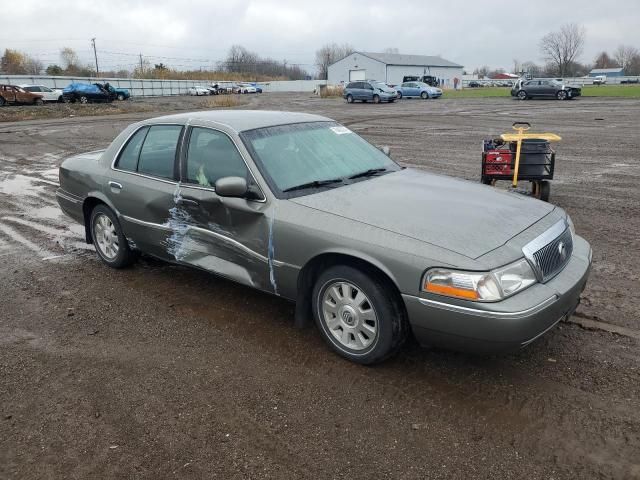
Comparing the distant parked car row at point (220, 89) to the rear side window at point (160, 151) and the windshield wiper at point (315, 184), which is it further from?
the windshield wiper at point (315, 184)

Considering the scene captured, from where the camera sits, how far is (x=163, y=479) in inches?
106

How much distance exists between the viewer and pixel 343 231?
3.51 meters

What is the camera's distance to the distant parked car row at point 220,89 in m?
70.9

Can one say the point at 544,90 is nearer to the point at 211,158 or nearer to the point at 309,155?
the point at 309,155

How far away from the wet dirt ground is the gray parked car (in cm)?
38

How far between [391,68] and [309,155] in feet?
277

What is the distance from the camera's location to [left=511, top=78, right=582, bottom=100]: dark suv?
37938 millimetres

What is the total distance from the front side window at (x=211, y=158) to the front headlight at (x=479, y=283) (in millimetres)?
1741

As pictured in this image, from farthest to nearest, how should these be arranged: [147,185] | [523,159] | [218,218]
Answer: [523,159] → [147,185] → [218,218]

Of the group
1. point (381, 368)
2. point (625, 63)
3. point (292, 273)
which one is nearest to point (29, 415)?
point (292, 273)

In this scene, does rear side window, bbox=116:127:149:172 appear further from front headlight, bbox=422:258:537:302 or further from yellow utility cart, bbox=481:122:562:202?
yellow utility cart, bbox=481:122:562:202

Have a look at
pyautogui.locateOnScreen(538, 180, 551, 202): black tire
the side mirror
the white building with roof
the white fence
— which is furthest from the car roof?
the white building with roof

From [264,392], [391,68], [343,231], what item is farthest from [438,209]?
[391,68]

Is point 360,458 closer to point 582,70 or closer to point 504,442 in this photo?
point 504,442
